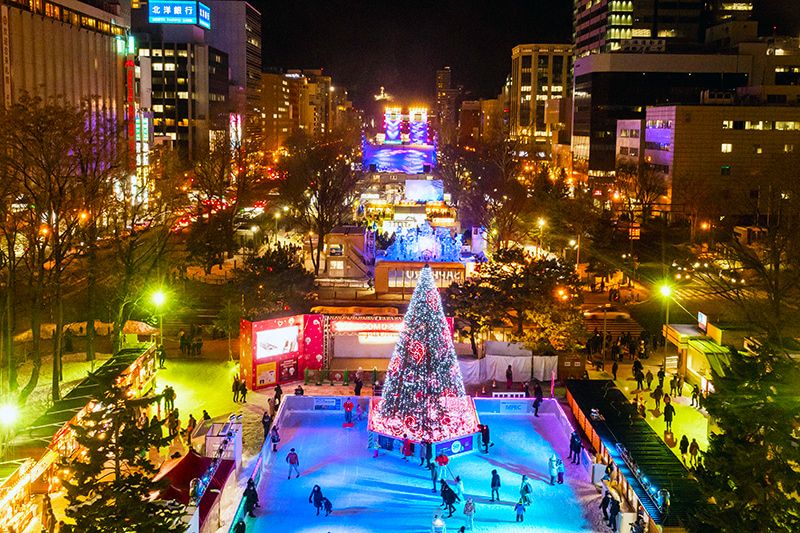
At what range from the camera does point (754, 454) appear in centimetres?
1330

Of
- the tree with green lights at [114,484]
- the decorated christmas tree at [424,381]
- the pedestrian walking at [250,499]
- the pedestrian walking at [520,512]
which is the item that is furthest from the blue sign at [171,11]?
the tree with green lights at [114,484]

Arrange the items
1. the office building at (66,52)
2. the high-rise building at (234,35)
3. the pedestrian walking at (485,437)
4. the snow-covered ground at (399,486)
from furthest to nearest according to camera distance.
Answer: the high-rise building at (234,35), the office building at (66,52), the pedestrian walking at (485,437), the snow-covered ground at (399,486)

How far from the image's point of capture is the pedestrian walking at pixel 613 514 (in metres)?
17.7

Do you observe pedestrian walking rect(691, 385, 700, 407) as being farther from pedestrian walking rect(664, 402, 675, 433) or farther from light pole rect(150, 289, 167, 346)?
light pole rect(150, 289, 167, 346)

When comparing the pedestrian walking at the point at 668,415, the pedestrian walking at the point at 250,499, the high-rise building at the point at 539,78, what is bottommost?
the pedestrian walking at the point at 250,499

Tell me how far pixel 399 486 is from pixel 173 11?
91656 mm

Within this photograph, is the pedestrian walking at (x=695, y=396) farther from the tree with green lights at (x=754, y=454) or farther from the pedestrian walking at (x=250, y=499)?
the pedestrian walking at (x=250, y=499)

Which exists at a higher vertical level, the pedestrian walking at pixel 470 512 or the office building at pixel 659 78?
the office building at pixel 659 78

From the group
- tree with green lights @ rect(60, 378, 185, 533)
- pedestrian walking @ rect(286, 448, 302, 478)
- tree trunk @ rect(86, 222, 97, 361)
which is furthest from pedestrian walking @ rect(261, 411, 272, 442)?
tree with green lights @ rect(60, 378, 185, 533)

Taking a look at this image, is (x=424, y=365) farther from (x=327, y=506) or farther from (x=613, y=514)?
(x=613, y=514)

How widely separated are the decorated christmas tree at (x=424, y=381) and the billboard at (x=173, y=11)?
287 feet

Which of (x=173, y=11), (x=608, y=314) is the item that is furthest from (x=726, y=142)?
(x=173, y=11)

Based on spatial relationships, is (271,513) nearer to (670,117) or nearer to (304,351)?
(304,351)

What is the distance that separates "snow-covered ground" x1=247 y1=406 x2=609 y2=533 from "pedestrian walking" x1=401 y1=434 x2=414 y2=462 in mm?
231
